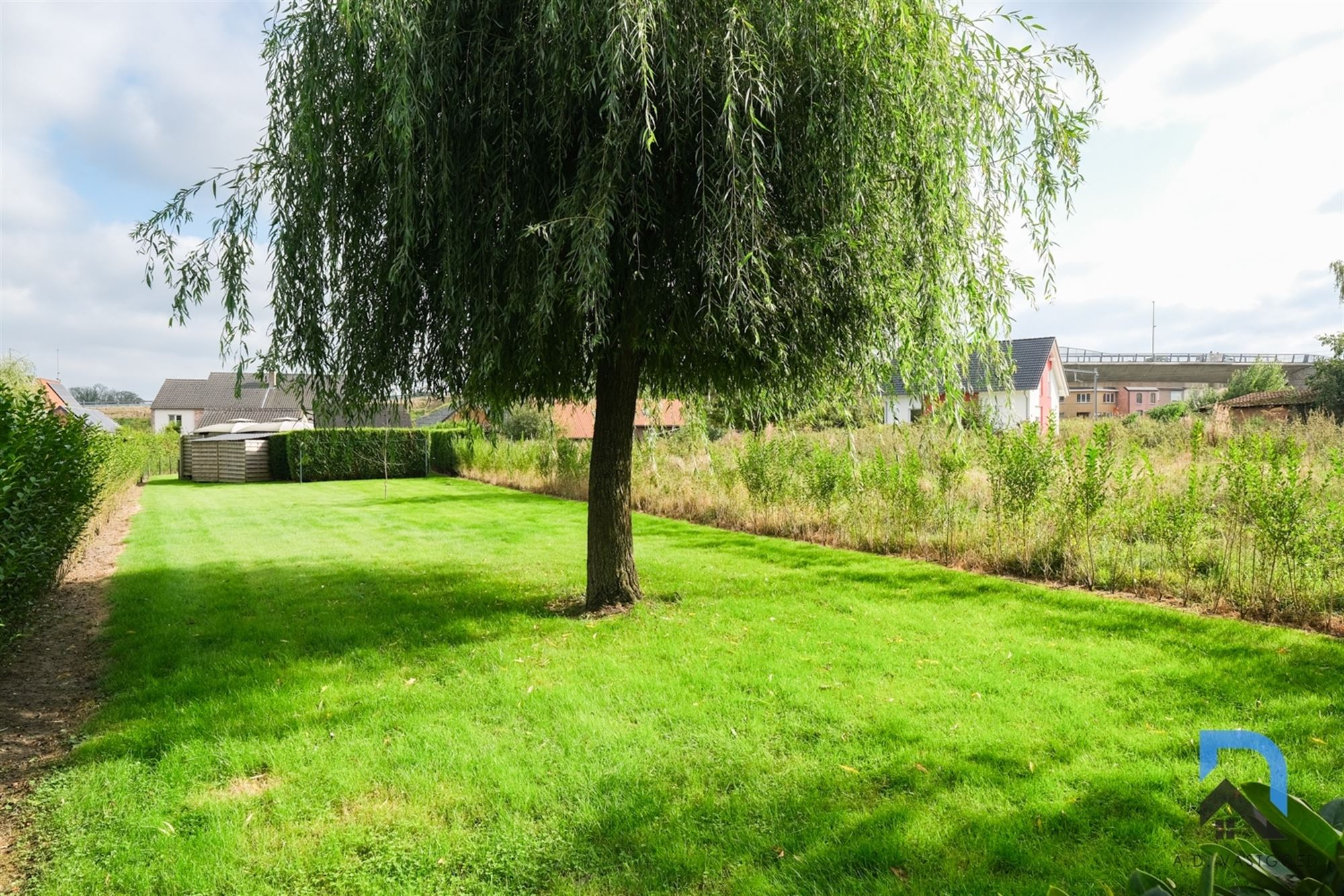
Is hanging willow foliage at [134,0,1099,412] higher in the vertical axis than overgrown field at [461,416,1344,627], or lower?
higher

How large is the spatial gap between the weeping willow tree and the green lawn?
2.08 metres

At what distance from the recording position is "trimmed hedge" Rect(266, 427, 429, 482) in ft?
77.2

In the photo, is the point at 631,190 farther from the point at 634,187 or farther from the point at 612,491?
the point at 612,491

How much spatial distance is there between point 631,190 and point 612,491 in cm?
260

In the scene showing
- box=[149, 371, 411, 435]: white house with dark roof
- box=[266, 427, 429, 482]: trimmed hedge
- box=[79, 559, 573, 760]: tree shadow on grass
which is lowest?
box=[79, 559, 573, 760]: tree shadow on grass

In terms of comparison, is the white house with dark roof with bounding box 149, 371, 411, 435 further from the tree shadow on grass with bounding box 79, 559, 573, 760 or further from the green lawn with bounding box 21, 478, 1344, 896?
the green lawn with bounding box 21, 478, 1344, 896

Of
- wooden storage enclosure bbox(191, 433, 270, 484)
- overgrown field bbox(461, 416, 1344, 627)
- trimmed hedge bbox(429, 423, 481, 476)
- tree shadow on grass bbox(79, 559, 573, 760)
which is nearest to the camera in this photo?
tree shadow on grass bbox(79, 559, 573, 760)

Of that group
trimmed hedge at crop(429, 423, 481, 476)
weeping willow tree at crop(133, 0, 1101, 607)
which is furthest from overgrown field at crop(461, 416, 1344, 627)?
trimmed hedge at crop(429, 423, 481, 476)

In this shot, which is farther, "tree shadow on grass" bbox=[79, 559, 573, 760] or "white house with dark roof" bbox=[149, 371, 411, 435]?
"white house with dark roof" bbox=[149, 371, 411, 435]

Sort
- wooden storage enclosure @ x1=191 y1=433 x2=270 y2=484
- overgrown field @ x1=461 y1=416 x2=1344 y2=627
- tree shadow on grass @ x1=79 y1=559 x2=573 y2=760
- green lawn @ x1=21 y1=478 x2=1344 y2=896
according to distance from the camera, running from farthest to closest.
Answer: wooden storage enclosure @ x1=191 y1=433 x2=270 y2=484, overgrown field @ x1=461 y1=416 x2=1344 y2=627, tree shadow on grass @ x1=79 y1=559 x2=573 y2=760, green lawn @ x1=21 y1=478 x2=1344 y2=896

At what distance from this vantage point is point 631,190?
5.06 meters

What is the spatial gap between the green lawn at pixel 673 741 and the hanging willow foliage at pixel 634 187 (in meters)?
2.09

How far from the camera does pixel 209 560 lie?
31.7 feet

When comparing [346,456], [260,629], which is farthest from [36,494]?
[346,456]
